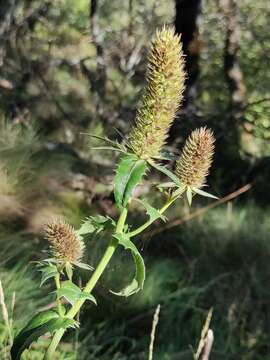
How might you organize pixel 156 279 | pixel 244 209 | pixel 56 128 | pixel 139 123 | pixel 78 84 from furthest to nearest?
1. pixel 78 84
2. pixel 56 128
3. pixel 244 209
4. pixel 156 279
5. pixel 139 123

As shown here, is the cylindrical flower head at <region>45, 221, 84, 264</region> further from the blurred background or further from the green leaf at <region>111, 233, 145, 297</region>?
the blurred background

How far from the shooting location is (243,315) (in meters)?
4.07

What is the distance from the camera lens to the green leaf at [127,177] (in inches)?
46.8

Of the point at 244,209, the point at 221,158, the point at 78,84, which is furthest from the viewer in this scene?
the point at 78,84

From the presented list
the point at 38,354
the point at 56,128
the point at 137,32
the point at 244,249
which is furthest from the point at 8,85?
the point at 38,354

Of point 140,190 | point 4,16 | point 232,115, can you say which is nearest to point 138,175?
point 140,190

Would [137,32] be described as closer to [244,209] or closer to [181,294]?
[244,209]

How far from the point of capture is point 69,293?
120 cm

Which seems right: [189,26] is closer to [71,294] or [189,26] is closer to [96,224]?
[96,224]

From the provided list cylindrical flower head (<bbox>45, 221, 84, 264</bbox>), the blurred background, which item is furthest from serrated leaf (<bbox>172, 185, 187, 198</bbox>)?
Result: the blurred background

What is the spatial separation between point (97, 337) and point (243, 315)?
Result: 119 cm

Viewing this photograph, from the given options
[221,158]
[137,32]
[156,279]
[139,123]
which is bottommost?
[221,158]

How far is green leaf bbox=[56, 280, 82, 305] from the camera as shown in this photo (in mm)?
1186

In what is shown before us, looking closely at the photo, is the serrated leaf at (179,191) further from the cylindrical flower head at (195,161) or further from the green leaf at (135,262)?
the green leaf at (135,262)
